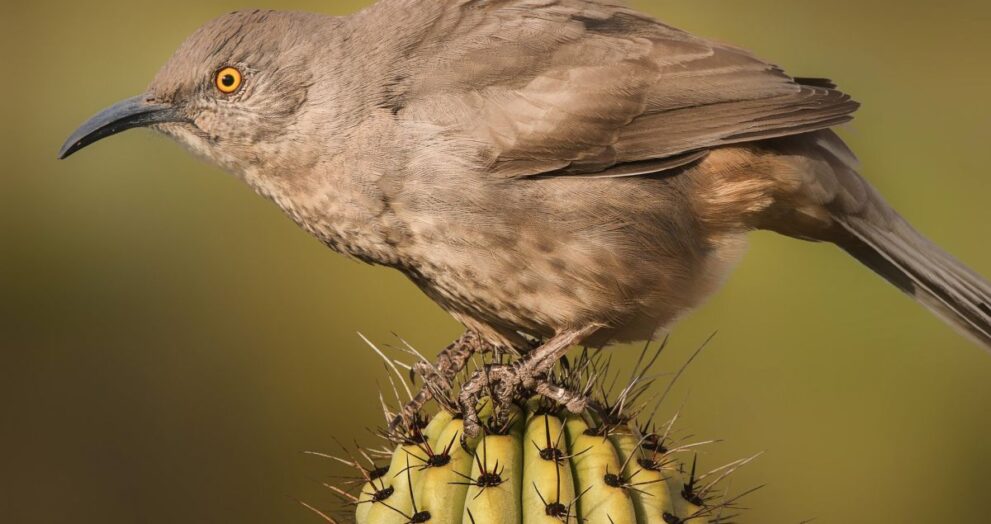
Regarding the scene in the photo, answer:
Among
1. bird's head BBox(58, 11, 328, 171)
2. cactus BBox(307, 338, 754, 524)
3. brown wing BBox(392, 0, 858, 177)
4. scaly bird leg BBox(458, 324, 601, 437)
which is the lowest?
cactus BBox(307, 338, 754, 524)

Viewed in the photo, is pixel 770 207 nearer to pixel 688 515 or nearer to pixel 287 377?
pixel 688 515

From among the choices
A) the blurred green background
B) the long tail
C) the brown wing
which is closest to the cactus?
the brown wing

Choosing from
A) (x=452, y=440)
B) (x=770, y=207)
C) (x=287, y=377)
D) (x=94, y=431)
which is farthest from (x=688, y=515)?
(x=94, y=431)

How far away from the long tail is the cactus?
1.37 meters

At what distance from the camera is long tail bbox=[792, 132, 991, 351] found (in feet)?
13.6

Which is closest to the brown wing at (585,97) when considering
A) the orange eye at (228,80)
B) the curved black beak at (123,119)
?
the orange eye at (228,80)

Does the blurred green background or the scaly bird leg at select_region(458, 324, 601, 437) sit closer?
the scaly bird leg at select_region(458, 324, 601, 437)

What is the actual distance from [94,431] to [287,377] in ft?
3.45

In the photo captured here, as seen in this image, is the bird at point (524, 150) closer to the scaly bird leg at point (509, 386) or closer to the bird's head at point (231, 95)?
the bird's head at point (231, 95)

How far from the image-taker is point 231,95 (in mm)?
3900

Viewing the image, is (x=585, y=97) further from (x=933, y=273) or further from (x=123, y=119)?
(x=123, y=119)

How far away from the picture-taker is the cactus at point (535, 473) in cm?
287

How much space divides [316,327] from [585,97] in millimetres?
2648

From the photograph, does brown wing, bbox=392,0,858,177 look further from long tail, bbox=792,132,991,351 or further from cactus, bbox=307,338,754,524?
cactus, bbox=307,338,754,524
